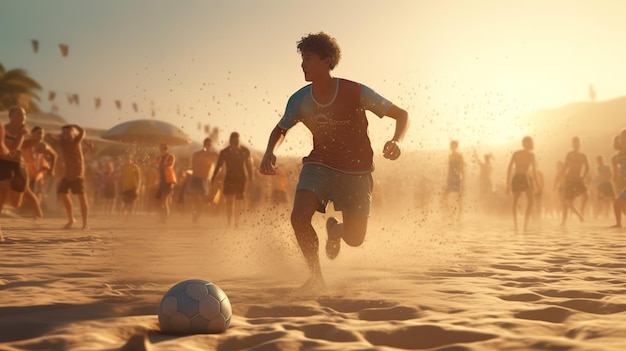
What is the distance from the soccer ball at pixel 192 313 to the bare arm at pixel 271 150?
157 centimetres

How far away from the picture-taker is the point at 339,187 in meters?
5.04

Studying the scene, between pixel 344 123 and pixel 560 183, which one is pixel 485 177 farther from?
pixel 344 123

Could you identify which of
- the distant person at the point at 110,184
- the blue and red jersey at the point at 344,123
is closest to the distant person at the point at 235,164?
the blue and red jersey at the point at 344,123

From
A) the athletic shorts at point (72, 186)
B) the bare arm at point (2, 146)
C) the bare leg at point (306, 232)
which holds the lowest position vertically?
the bare leg at point (306, 232)

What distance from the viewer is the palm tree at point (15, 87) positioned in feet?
126

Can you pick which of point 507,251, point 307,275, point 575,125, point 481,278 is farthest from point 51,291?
point 575,125

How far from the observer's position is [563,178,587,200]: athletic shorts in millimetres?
15492

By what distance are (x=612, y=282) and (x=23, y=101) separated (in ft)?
130

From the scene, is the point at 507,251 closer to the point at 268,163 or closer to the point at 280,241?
the point at 280,241

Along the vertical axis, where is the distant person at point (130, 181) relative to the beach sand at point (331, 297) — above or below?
above

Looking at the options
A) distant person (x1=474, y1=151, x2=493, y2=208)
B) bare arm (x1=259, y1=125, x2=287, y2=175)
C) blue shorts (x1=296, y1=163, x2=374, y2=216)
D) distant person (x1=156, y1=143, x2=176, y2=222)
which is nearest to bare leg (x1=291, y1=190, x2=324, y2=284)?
blue shorts (x1=296, y1=163, x2=374, y2=216)

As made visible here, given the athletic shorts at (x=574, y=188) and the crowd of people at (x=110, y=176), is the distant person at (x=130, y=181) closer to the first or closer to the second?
the crowd of people at (x=110, y=176)

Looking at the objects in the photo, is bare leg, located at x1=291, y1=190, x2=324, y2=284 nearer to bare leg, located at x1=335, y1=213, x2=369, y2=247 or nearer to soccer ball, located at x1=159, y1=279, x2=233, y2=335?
bare leg, located at x1=335, y1=213, x2=369, y2=247

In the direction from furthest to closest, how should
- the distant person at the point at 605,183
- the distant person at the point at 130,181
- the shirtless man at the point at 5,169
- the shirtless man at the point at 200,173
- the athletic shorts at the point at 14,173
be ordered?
the distant person at the point at 605,183 < the distant person at the point at 130,181 < the shirtless man at the point at 200,173 < the athletic shorts at the point at 14,173 < the shirtless man at the point at 5,169
